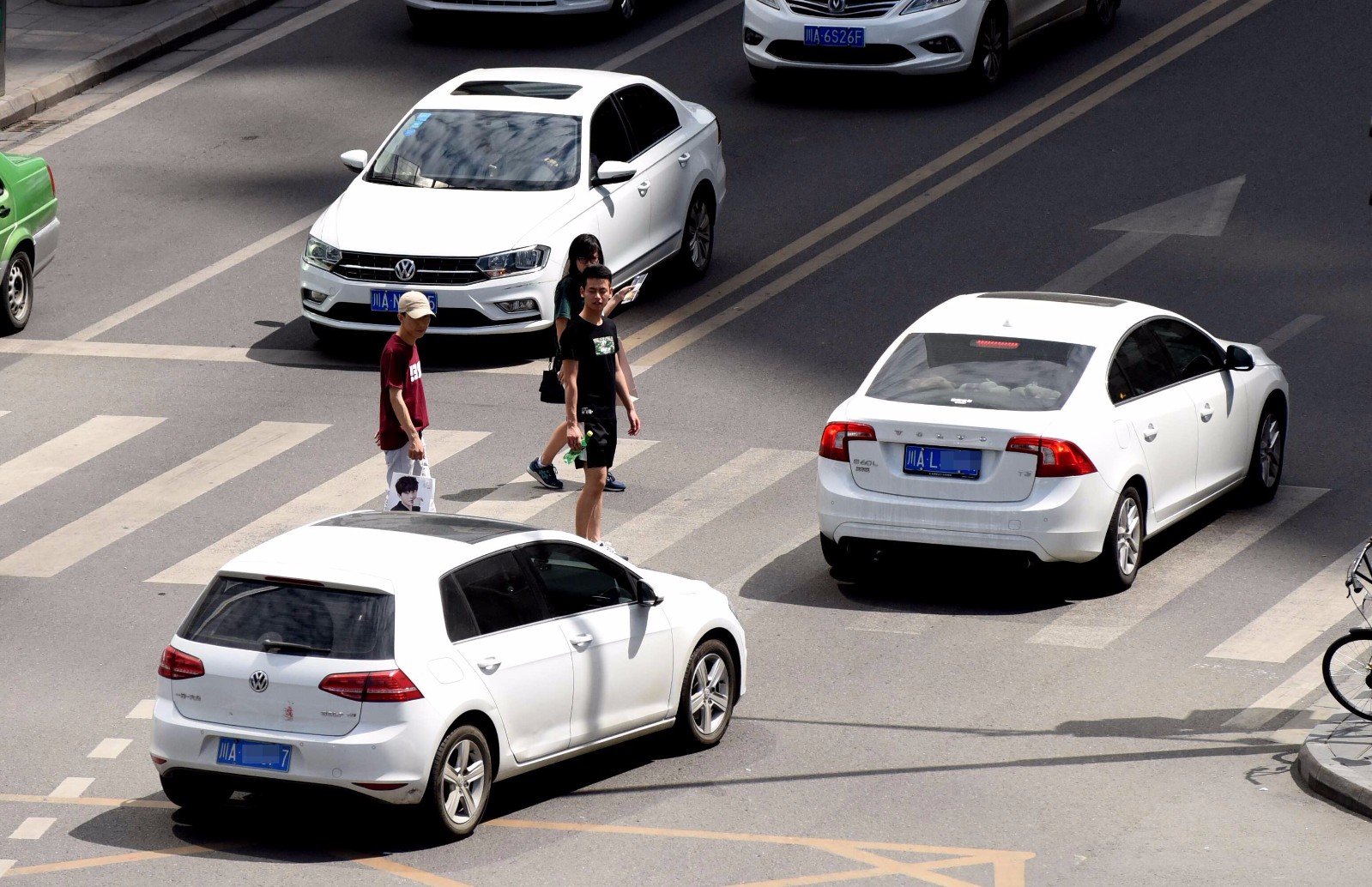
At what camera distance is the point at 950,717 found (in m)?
11.3

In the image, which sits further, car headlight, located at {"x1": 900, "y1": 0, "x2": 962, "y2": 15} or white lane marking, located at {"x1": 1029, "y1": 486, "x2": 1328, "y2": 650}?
car headlight, located at {"x1": 900, "y1": 0, "x2": 962, "y2": 15}

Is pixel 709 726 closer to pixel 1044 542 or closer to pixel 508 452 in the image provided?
pixel 1044 542

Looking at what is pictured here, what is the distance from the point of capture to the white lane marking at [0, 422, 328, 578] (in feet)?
45.7

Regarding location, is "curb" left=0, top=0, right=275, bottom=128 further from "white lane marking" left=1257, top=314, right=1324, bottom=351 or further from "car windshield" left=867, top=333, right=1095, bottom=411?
"car windshield" left=867, top=333, right=1095, bottom=411

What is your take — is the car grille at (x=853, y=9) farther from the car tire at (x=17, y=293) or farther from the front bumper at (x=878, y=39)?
the car tire at (x=17, y=293)

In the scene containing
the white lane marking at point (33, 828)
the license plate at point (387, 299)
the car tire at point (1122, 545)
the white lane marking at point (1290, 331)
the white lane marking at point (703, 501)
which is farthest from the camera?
the white lane marking at point (1290, 331)

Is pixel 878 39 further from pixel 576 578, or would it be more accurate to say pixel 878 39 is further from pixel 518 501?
pixel 576 578

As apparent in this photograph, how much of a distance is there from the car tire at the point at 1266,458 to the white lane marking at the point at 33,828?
26.9 feet

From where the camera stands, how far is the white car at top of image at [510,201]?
17672 mm

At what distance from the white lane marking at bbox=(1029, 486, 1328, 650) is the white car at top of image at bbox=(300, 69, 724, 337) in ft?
19.7

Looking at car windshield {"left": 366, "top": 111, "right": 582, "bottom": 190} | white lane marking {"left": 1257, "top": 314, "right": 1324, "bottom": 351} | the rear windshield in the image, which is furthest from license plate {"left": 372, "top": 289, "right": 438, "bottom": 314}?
the rear windshield

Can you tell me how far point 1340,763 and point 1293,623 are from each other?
243 centimetres

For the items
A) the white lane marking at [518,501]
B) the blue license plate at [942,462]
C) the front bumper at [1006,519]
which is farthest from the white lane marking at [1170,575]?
the white lane marking at [518,501]

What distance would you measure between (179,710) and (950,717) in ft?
12.9
